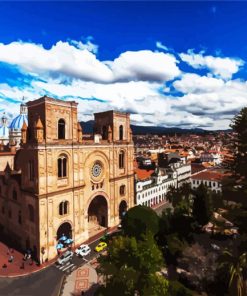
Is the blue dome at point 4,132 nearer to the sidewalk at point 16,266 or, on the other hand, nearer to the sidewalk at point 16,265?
the sidewalk at point 16,265

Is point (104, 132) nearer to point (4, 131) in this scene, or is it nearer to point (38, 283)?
point (38, 283)

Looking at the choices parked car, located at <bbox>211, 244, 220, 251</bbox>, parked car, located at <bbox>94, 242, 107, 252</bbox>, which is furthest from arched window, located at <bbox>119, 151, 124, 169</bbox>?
parked car, located at <bbox>211, 244, 220, 251</bbox>

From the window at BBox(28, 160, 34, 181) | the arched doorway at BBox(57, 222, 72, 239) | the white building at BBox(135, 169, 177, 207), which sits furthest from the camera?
the white building at BBox(135, 169, 177, 207)

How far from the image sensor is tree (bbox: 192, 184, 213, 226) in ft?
149

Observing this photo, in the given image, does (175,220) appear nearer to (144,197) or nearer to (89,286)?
→ (89,286)

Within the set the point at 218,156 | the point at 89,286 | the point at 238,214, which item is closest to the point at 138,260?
the point at 238,214

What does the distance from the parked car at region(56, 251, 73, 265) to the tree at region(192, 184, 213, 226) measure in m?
23.4

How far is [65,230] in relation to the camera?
47.1 m

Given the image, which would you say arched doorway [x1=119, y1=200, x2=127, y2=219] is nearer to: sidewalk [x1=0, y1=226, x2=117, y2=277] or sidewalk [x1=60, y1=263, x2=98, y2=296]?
sidewalk [x1=60, y1=263, x2=98, y2=296]

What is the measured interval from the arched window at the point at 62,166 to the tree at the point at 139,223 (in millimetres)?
13597

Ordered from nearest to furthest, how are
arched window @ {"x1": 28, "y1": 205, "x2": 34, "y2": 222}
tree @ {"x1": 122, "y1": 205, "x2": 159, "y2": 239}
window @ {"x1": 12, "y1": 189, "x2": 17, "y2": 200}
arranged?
tree @ {"x1": 122, "y1": 205, "x2": 159, "y2": 239}, arched window @ {"x1": 28, "y1": 205, "x2": 34, "y2": 222}, window @ {"x1": 12, "y1": 189, "x2": 17, "y2": 200}

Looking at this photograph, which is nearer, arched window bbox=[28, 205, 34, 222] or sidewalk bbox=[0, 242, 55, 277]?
sidewalk bbox=[0, 242, 55, 277]

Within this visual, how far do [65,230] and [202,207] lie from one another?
1025 inches

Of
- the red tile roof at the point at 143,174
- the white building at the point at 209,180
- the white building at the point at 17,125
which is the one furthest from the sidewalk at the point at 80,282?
the white building at the point at 209,180
